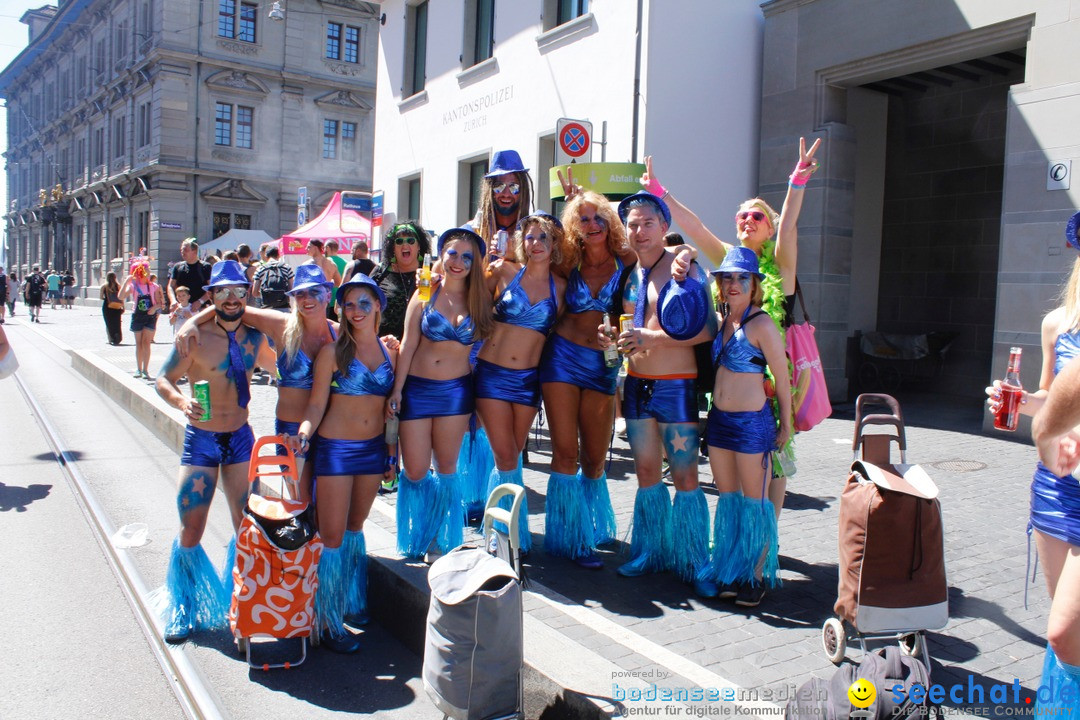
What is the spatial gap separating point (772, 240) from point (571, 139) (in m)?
6.27

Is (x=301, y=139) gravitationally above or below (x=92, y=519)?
above

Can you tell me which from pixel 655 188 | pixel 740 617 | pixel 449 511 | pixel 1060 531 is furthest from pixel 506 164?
pixel 1060 531

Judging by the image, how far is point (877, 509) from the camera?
10.4 ft

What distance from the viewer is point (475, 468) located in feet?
18.2

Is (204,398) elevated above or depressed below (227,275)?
below

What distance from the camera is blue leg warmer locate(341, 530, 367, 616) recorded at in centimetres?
416

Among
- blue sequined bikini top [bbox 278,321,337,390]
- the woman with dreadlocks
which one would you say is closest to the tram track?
blue sequined bikini top [bbox 278,321,337,390]

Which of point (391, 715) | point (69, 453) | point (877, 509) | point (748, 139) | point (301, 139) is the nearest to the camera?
point (877, 509)

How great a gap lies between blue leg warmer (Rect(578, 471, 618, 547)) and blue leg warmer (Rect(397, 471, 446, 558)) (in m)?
0.83

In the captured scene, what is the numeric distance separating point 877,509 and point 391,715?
2097 millimetres

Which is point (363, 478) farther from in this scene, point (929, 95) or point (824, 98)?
point (929, 95)

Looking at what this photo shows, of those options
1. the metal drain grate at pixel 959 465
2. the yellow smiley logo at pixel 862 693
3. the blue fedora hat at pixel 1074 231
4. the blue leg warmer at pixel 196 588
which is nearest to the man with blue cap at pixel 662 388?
the blue fedora hat at pixel 1074 231

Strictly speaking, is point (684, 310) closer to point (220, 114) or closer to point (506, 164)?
point (506, 164)

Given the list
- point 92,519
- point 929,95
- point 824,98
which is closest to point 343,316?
point 92,519
